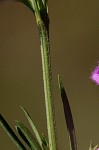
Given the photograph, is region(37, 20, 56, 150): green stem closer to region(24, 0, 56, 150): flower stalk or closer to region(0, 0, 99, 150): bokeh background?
region(24, 0, 56, 150): flower stalk

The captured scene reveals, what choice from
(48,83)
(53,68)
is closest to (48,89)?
(48,83)

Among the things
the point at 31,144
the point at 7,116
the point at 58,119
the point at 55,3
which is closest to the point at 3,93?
the point at 7,116

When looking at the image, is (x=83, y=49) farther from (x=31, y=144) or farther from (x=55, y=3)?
(x=31, y=144)

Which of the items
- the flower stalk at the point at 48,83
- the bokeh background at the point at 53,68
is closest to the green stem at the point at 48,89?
the flower stalk at the point at 48,83

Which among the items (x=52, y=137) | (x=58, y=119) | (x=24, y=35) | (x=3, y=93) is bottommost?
(x=52, y=137)

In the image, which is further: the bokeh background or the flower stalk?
the bokeh background

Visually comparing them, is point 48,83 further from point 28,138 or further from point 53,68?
point 53,68

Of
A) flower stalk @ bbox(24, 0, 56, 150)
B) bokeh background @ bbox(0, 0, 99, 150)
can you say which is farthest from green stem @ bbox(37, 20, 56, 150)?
bokeh background @ bbox(0, 0, 99, 150)

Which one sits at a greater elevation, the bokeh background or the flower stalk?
the bokeh background
